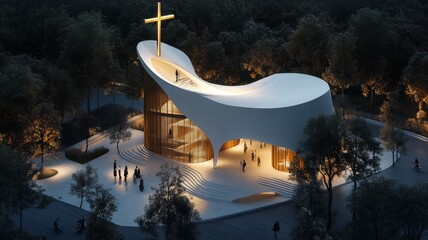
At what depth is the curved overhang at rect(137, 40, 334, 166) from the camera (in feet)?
127

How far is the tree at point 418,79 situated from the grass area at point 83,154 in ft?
96.5

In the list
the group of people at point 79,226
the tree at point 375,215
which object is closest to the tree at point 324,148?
the tree at point 375,215

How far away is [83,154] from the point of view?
4622 centimetres

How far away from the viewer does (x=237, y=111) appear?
3938 centimetres

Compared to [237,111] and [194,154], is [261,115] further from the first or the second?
[194,154]

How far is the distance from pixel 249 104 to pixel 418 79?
2065 centimetres

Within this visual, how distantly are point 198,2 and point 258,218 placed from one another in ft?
198

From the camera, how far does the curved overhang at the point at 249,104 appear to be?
38.6 metres

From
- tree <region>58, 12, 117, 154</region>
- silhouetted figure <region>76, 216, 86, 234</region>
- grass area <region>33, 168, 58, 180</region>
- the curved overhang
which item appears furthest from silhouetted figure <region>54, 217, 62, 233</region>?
tree <region>58, 12, 117, 154</region>

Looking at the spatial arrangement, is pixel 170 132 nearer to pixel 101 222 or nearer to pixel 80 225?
pixel 80 225

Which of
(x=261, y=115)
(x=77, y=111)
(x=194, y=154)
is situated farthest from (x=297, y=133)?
(x=77, y=111)

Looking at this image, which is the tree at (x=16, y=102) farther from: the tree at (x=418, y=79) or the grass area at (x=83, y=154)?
the tree at (x=418, y=79)

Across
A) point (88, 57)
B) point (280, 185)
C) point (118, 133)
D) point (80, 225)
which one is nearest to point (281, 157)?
point (280, 185)

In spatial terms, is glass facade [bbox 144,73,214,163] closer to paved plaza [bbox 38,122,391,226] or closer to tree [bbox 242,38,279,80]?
paved plaza [bbox 38,122,391,226]
